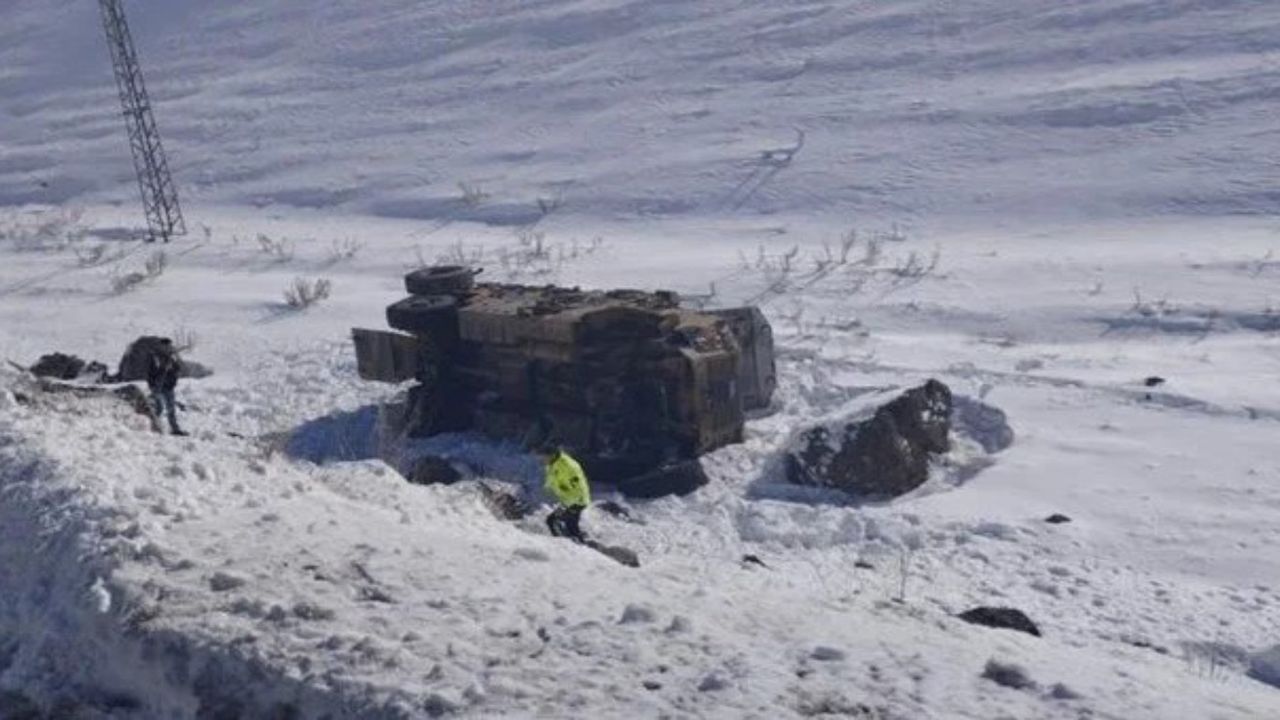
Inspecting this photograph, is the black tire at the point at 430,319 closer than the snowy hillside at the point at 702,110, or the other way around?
the black tire at the point at 430,319

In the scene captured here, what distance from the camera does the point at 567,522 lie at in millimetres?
12352

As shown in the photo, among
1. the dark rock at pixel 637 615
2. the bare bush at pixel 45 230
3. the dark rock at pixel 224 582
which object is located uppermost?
the dark rock at pixel 224 582

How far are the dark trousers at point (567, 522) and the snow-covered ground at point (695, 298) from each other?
675 millimetres

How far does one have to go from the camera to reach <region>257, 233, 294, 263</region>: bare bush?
29.6m

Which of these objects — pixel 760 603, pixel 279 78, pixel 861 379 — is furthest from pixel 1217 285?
pixel 279 78

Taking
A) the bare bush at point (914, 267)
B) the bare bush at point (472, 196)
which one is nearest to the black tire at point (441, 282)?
the bare bush at point (914, 267)

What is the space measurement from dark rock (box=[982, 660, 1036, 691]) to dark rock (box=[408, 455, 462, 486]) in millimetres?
7953

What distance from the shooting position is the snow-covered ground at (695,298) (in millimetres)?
7484

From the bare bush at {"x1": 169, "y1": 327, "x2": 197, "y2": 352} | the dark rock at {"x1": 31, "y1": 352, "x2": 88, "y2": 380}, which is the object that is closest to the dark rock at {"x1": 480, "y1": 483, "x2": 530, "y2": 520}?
the dark rock at {"x1": 31, "y1": 352, "x2": 88, "y2": 380}

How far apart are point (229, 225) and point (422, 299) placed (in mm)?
20308

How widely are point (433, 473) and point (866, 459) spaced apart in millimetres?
3842

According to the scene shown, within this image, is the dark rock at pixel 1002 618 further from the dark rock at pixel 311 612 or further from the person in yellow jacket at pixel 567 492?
the dark rock at pixel 311 612

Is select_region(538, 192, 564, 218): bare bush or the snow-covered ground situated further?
select_region(538, 192, 564, 218): bare bush

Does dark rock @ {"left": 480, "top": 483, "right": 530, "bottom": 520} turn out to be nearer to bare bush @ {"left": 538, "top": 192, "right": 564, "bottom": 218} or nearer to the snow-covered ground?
the snow-covered ground
